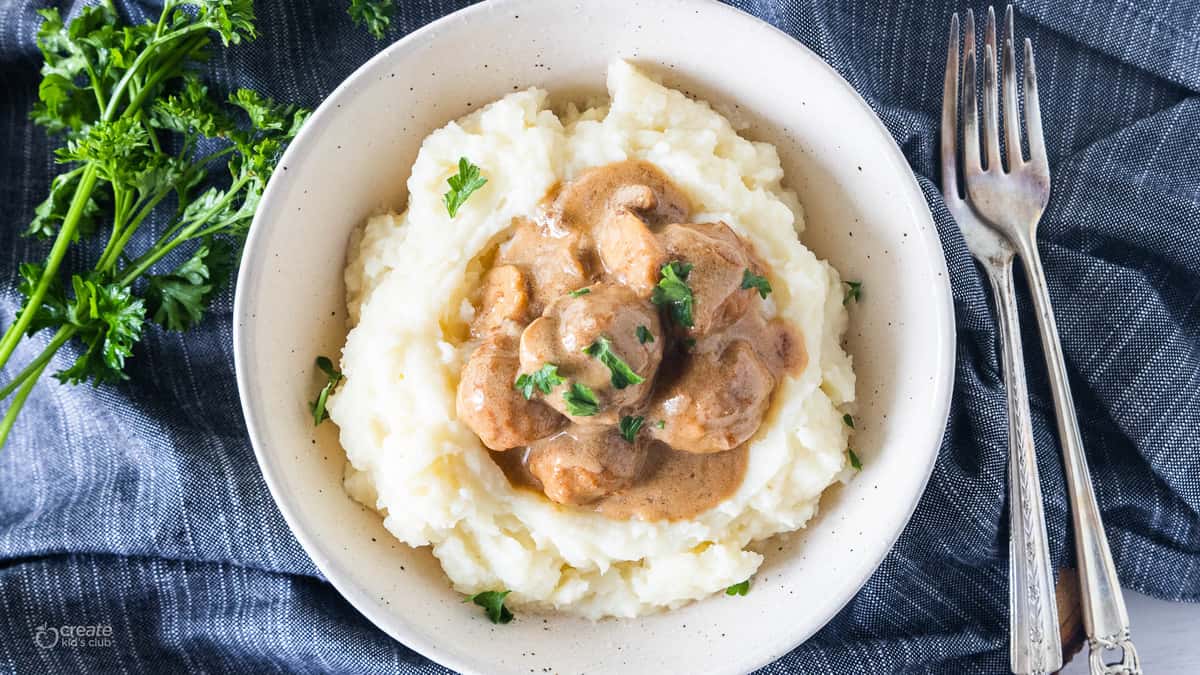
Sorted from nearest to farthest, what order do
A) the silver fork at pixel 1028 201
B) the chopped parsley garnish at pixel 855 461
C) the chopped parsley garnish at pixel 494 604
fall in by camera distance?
the chopped parsley garnish at pixel 494 604, the chopped parsley garnish at pixel 855 461, the silver fork at pixel 1028 201

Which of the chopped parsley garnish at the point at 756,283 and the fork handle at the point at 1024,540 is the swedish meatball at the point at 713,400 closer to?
the chopped parsley garnish at the point at 756,283

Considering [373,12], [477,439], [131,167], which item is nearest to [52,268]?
[131,167]

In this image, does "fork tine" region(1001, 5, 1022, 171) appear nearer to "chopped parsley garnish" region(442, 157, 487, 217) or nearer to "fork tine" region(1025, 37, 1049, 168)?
"fork tine" region(1025, 37, 1049, 168)

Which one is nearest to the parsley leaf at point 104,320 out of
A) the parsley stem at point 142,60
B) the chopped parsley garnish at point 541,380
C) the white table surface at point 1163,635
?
the parsley stem at point 142,60

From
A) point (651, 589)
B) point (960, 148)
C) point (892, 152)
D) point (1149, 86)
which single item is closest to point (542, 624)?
point (651, 589)

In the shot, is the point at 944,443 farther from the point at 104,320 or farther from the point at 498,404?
the point at 104,320

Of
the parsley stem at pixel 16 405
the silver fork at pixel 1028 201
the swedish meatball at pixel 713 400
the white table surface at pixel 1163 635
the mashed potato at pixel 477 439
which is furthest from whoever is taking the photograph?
the white table surface at pixel 1163 635

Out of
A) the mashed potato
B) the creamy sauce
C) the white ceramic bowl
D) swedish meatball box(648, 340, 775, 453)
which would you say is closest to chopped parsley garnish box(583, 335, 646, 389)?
swedish meatball box(648, 340, 775, 453)
